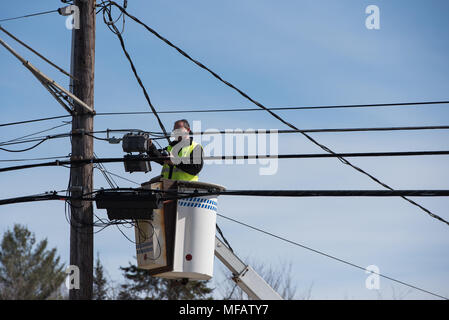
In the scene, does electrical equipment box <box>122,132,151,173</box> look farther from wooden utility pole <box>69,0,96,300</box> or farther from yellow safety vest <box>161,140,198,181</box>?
wooden utility pole <box>69,0,96,300</box>

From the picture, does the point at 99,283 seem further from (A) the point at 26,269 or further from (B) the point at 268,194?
(B) the point at 268,194

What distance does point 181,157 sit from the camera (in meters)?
11.2

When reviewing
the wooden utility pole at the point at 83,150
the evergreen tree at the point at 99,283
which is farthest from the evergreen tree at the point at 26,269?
the wooden utility pole at the point at 83,150

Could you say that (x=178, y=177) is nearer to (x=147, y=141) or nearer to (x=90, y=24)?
(x=147, y=141)

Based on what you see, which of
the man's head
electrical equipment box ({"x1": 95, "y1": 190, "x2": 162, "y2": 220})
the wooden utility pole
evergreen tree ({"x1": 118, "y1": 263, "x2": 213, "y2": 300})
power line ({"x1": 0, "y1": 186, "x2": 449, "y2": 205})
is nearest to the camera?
power line ({"x1": 0, "y1": 186, "x2": 449, "y2": 205})

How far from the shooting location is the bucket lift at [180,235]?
10789 millimetres

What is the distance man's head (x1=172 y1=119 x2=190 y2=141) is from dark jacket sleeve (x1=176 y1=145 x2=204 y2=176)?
0.39 metres

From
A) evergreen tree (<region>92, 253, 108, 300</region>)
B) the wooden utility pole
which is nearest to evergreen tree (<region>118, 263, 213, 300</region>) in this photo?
evergreen tree (<region>92, 253, 108, 300</region>)

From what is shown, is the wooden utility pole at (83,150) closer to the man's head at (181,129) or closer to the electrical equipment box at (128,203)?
the electrical equipment box at (128,203)

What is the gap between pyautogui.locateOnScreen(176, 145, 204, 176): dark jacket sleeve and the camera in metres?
11.1

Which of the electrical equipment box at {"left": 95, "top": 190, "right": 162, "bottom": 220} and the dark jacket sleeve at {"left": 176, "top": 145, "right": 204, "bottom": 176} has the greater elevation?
the dark jacket sleeve at {"left": 176, "top": 145, "right": 204, "bottom": 176}

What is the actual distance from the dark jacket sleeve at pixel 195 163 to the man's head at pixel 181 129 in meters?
0.39
